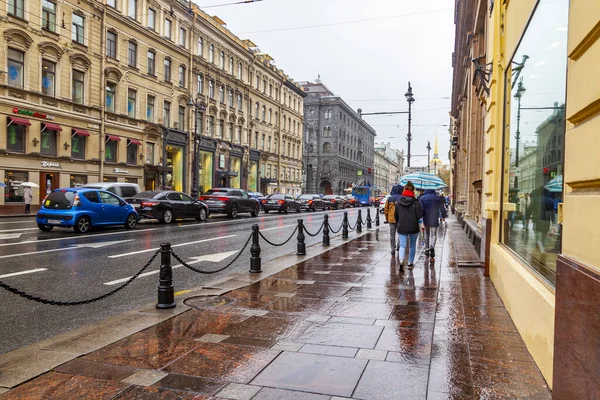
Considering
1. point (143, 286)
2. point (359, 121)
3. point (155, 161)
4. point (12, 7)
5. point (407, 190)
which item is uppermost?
point (359, 121)

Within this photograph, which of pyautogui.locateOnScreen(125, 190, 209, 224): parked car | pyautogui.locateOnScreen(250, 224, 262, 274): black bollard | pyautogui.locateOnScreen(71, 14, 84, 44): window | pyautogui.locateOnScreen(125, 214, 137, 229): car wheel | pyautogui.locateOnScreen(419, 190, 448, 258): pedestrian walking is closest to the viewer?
pyautogui.locateOnScreen(250, 224, 262, 274): black bollard

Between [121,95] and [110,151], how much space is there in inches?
151

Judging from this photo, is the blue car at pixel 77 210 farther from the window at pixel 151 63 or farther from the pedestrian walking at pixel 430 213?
the window at pixel 151 63

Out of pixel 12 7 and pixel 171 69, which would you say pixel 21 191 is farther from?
pixel 171 69

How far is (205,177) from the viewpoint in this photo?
42.9 meters

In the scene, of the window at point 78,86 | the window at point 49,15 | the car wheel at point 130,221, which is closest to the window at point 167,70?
the window at point 78,86

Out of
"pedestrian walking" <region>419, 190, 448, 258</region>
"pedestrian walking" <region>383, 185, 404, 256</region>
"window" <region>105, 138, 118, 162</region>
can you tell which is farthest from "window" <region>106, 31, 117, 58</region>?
"pedestrian walking" <region>419, 190, 448, 258</region>

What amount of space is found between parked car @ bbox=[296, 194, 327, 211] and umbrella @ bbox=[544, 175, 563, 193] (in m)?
35.1

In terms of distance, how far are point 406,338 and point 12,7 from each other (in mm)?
27207

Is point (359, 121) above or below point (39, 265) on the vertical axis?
above

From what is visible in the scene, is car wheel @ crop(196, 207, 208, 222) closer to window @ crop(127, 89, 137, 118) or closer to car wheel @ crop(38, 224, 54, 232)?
car wheel @ crop(38, 224, 54, 232)

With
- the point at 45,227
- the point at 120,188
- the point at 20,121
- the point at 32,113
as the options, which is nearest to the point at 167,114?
the point at 32,113

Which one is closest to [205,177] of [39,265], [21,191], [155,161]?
[155,161]

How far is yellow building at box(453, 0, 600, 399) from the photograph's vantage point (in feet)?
8.86
